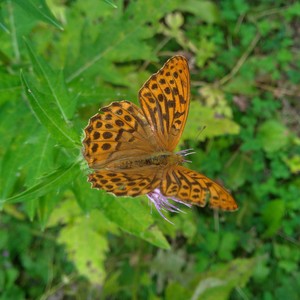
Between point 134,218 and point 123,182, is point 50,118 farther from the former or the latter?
point 134,218

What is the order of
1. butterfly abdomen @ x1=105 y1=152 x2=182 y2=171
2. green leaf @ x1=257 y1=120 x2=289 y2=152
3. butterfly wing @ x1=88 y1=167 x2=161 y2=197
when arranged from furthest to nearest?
green leaf @ x1=257 y1=120 x2=289 y2=152 < butterfly abdomen @ x1=105 y1=152 x2=182 y2=171 < butterfly wing @ x1=88 y1=167 x2=161 y2=197

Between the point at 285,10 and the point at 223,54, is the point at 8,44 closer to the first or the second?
the point at 223,54

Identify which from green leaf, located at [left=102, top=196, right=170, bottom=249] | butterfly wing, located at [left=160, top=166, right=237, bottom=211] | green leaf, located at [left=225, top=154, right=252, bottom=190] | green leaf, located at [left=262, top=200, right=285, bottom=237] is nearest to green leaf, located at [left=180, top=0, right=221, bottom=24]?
green leaf, located at [left=225, top=154, right=252, bottom=190]

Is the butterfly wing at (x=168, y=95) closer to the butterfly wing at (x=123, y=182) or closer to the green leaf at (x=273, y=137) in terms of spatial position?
the butterfly wing at (x=123, y=182)

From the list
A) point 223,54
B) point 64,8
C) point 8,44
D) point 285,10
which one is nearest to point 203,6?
point 223,54

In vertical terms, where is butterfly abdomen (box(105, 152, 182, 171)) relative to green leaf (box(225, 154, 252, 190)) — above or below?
above

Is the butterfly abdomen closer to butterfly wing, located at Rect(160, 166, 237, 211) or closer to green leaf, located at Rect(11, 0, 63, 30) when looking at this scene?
butterfly wing, located at Rect(160, 166, 237, 211)

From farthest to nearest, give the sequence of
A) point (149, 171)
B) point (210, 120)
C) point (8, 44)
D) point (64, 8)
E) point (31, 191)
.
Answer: point (64, 8) < point (210, 120) < point (8, 44) < point (149, 171) < point (31, 191)
